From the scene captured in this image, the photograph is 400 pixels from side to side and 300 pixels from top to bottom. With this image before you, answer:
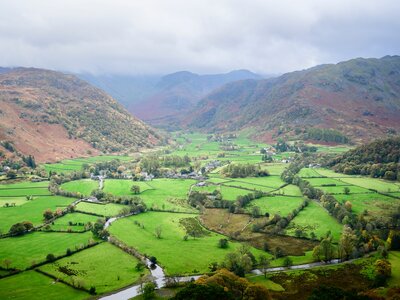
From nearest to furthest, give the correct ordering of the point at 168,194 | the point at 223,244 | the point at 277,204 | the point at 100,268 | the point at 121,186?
the point at 100,268
the point at 223,244
the point at 277,204
the point at 168,194
the point at 121,186

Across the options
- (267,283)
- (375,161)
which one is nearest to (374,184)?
(375,161)

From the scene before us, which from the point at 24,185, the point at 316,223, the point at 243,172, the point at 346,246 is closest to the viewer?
the point at 346,246

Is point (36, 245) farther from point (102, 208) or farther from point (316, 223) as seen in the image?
point (316, 223)

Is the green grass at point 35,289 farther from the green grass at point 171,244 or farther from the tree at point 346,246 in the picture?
the tree at point 346,246

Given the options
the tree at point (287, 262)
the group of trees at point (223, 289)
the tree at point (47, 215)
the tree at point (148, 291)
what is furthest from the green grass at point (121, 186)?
the group of trees at point (223, 289)

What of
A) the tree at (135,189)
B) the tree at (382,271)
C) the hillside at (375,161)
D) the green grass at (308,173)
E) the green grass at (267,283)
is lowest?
the green grass at (267,283)

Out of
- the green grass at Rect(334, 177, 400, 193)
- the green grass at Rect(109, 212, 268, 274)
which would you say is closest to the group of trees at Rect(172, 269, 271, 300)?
the green grass at Rect(109, 212, 268, 274)

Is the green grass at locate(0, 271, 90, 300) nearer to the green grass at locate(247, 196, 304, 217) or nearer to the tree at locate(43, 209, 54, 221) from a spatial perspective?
the tree at locate(43, 209, 54, 221)

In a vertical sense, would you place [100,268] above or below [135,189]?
below
